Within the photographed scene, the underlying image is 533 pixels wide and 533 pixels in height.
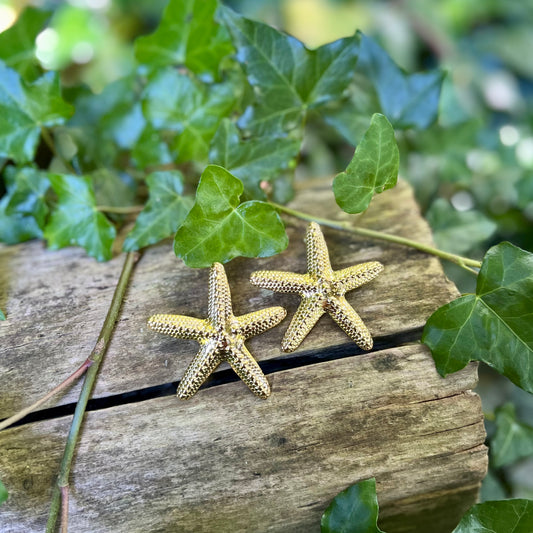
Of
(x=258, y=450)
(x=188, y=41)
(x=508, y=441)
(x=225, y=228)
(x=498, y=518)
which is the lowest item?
(x=508, y=441)

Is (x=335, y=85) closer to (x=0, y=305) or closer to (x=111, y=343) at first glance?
(x=111, y=343)

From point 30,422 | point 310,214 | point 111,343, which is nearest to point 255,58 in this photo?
point 310,214

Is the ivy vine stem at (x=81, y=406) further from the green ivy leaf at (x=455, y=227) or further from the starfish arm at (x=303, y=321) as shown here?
the green ivy leaf at (x=455, y=227)

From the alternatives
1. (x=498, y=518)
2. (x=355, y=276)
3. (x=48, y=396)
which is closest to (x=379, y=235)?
(x=355, y=276)

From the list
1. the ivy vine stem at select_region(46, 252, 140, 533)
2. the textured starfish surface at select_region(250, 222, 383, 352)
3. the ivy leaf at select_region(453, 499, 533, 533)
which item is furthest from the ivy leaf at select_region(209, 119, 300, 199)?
the ivy leaf at select_region(453, 499, 533, 533)

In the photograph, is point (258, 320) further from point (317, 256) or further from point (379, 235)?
point (379, 235)
